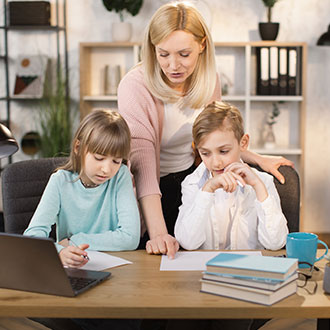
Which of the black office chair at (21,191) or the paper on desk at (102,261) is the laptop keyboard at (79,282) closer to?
the paper on desk at (102,261)

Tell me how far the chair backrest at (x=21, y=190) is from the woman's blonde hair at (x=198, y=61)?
1.69 feet

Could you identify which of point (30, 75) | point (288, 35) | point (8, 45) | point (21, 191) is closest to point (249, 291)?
point (21, 191)

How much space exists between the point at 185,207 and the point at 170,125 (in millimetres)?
358

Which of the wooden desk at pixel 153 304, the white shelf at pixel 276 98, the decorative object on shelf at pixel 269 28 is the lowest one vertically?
the wooden desk at pixel 153 304

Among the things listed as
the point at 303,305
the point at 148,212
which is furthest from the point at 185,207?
the point at 303,305

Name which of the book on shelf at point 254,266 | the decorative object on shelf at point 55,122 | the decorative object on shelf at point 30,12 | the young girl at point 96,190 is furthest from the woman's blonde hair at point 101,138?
the decorative object on shelf at point 30,12

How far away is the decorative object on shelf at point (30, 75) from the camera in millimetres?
4570

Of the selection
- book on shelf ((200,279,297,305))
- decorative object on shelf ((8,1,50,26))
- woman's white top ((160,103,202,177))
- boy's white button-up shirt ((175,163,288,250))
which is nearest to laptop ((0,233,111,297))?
book on shelf ((200,279,297,305))

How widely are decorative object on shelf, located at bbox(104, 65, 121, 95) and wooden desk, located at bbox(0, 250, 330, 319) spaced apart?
3309mm

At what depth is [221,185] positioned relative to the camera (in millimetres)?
1687

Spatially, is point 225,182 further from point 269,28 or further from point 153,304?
point 269,28

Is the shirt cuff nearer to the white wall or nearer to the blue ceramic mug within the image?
the blue ceramic mug

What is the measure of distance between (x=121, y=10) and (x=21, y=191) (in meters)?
2.75

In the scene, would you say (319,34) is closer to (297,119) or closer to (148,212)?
(297,119)
